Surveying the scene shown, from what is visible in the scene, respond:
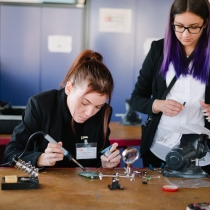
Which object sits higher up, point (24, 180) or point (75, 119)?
point (75, 119)

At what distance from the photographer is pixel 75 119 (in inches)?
84.6

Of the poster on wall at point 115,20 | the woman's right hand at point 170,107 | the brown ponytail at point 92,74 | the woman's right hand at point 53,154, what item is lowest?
the woman's right hand at point 53,154

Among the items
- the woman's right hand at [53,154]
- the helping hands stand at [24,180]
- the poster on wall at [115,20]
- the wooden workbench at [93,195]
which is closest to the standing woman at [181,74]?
the wooden workbench at [93,195]

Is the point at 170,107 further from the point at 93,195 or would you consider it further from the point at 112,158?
the point at 93,195

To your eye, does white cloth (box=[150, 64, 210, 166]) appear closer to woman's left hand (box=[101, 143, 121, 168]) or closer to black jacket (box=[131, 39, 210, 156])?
black jacket (box=[131, 39, 210, 156])

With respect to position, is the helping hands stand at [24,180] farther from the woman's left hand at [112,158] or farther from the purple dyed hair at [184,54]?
the purple dyed hair at [184,54]

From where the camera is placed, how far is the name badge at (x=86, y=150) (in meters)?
2.21

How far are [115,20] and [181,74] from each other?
3.03m

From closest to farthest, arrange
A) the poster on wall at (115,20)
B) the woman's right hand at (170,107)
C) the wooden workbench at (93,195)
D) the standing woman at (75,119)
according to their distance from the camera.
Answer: the wooden workbench at (93,195), the standing woman at (75,119), the woman's right hand at (170,107), the poster on wall at (115,20)

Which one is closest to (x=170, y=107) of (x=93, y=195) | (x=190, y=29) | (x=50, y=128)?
(x=190, y=29)

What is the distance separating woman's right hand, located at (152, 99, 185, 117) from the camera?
7.23 ft

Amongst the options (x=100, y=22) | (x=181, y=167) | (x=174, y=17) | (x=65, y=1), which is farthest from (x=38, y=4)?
(x=181, y=167)

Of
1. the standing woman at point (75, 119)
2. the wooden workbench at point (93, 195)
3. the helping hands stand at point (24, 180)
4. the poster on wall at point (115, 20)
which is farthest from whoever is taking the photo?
the poster on wall at point (115, 20)

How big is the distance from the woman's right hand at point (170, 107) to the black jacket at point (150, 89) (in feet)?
0.31
